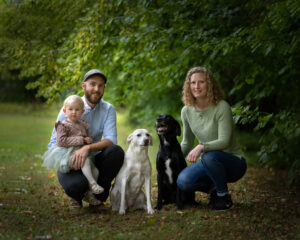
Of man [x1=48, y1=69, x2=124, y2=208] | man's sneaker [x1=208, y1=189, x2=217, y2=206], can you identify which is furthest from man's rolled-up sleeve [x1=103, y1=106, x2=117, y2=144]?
man's sneaker [x1=208, y1=189, x2=217, y2=206]

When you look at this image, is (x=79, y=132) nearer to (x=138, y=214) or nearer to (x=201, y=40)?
(x=138, y=214)

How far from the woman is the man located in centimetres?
84

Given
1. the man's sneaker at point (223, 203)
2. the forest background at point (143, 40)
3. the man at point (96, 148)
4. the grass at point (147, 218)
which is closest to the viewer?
the grass at point (147, 218)

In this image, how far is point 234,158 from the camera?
4145 millimetres

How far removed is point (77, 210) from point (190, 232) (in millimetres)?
1505

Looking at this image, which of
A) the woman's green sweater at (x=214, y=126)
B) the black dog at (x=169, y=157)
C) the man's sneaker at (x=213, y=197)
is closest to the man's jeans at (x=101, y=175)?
the black dog at (x=169, y=157)

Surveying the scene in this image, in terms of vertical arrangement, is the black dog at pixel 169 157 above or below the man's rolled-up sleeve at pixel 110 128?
below

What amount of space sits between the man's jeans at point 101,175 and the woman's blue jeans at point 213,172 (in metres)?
0.76

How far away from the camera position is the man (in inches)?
160

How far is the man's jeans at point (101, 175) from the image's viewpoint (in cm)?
407

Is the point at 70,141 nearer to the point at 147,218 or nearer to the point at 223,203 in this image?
the point at 147,218

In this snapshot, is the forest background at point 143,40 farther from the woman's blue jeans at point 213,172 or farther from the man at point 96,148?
the man at point 96,148

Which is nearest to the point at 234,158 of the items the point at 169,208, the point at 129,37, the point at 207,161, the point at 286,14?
the point at 207,161

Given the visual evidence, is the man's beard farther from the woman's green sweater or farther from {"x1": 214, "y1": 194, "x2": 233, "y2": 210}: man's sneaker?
{"x1": 214, "y1": 194, "x2": 233, "y2": 210}: man's sneaker
